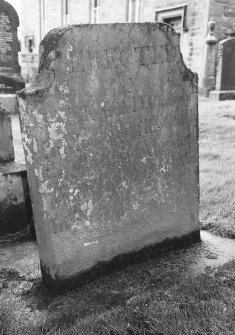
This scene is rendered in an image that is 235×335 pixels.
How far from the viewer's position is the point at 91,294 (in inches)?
87.3

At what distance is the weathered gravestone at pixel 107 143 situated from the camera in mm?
2061

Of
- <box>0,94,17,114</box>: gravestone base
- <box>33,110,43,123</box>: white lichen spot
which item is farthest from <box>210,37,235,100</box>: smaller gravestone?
<box>33,110,43,123</box>: white lichen spot

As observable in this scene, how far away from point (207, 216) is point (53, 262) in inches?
68.0

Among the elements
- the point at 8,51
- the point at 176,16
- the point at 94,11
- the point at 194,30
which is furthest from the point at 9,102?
the point at 94,11

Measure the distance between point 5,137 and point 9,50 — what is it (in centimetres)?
920

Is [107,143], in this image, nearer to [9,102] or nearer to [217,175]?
[217,175]

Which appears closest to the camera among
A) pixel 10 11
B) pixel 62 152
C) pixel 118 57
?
pixel 62 152

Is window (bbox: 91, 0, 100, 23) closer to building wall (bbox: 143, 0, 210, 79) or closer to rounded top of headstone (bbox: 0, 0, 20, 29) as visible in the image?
building wall (bbox: 143, 0, 210, 79)

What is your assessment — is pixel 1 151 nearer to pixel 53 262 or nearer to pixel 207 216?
pixel 53 262

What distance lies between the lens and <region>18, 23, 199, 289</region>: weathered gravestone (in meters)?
2.06

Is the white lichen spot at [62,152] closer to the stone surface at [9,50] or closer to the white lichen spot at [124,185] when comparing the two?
the white lichen spot at [124,185]

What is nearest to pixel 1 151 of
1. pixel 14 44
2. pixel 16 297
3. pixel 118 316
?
pixel 16 297

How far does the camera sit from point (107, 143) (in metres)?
2.31

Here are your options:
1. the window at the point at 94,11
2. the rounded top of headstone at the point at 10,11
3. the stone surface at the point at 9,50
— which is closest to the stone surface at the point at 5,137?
the stone surface at the point at 9,50
